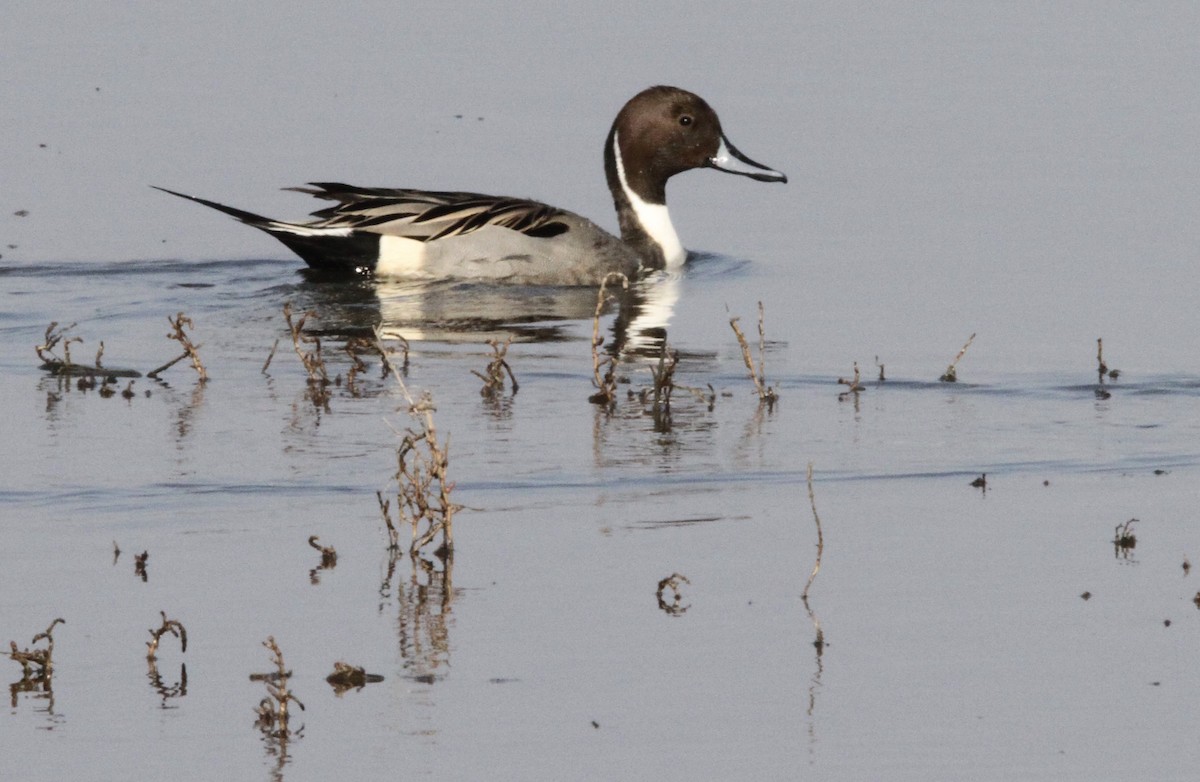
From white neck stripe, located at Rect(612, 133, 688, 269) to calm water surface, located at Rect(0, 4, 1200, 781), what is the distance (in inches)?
7.6

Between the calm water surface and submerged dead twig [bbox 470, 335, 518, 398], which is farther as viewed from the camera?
submerged dead twig [bbox 470, 335, 518, 398]

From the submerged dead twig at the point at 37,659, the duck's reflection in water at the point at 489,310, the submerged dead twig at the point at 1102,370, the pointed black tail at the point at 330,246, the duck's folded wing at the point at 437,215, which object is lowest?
the submerged dead twig at the point at 37,659

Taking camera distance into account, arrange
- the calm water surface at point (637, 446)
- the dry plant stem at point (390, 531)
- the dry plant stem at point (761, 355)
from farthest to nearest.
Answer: the dry plant stem at point (761, 355) → the dry plant stem at point (390, 531) → the calm water surface at point (637, 446)

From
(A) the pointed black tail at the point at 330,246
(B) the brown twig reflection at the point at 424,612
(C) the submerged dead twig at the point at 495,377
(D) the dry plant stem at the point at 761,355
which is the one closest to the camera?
(B) the brown twig reflection at the point at 424,612

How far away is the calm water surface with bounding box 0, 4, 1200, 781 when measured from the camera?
459 cm

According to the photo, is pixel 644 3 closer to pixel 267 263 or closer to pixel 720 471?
pixel 267 263

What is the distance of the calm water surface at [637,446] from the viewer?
4.59 meters

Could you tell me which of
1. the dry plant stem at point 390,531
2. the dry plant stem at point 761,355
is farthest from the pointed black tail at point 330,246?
the dry plant stem at point 390,531

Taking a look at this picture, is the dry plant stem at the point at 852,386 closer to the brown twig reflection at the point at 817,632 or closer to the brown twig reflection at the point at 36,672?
the brown twig reflection at the point at 817,632

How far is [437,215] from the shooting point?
11.0 meters

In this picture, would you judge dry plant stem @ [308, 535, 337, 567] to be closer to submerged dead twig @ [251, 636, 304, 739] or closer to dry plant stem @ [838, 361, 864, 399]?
submerged dead twig @ [251, 636, 304, 739]

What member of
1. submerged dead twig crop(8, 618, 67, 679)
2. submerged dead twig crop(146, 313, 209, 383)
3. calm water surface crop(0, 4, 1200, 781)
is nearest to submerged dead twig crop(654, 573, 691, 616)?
calm water surface crop(0, 4, 1200, 781)

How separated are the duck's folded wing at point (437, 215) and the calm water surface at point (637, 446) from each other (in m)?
0.35

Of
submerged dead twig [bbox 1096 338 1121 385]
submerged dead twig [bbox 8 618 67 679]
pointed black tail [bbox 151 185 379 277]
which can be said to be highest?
pointed black tail [bbox 151 185 379 277]
